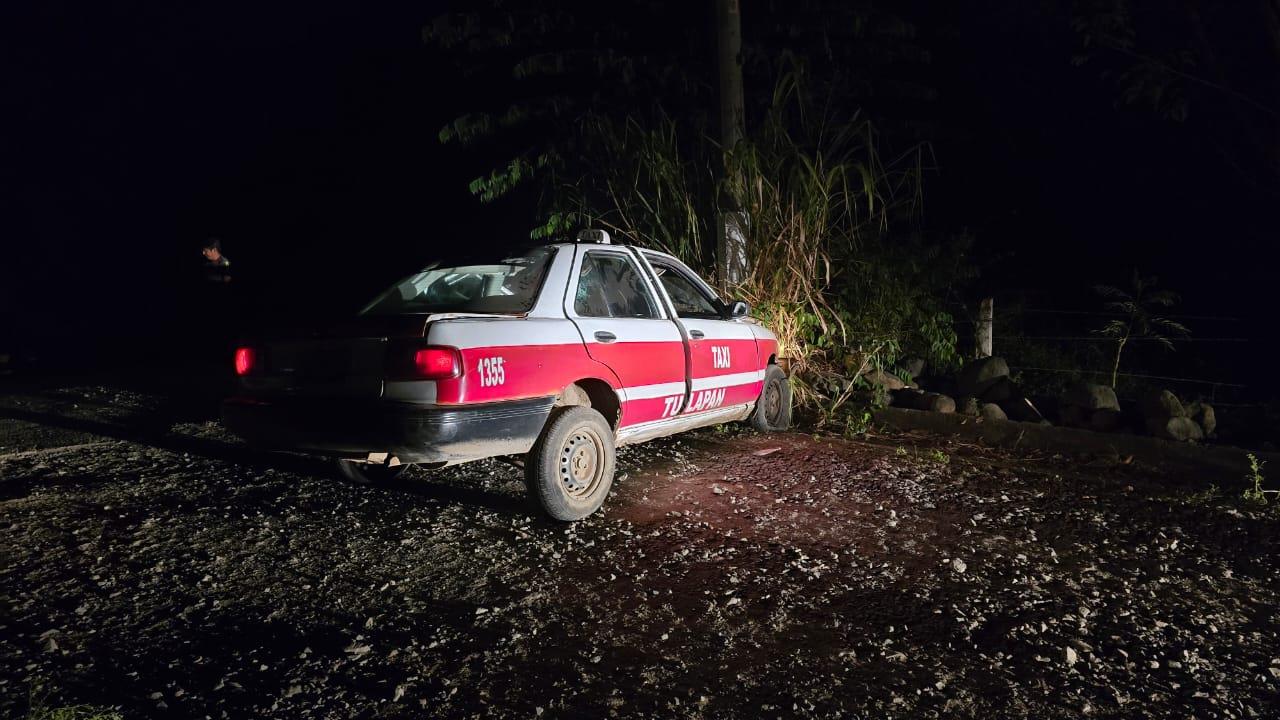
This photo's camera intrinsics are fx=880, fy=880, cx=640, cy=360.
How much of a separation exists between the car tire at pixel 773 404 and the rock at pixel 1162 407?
9.17 ft

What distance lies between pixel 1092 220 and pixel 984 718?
16.9 m

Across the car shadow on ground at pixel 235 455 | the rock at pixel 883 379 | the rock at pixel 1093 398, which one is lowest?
the car shadow on ground at pixel 235 455

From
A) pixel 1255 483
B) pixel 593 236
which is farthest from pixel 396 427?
pixel 1255 483

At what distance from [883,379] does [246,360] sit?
5.50m

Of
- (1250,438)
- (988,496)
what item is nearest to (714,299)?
(988,496)

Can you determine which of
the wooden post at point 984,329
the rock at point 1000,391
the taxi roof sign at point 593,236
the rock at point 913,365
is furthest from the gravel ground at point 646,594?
the rock at point 913,365

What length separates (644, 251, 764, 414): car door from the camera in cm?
576

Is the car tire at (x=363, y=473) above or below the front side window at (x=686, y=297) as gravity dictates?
below

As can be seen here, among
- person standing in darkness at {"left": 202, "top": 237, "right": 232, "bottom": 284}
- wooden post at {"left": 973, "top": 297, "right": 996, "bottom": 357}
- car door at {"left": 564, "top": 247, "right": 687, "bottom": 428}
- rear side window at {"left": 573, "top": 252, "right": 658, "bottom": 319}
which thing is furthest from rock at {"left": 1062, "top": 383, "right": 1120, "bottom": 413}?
person standing in darkness at {"left": 202, "top": 237, "right": 232, "bottom": 284}

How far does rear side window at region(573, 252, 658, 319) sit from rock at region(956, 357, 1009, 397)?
13.1 feet

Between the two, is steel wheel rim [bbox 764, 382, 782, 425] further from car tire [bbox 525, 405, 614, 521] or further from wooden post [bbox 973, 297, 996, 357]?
wooden post [bbox 973, 297, 996, 357]

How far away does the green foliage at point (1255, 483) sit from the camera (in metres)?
5.11

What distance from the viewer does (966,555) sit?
4.11 metres

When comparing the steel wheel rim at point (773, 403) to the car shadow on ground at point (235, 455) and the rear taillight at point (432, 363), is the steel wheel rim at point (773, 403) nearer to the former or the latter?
the car shadow on ground at point (235, 455)
